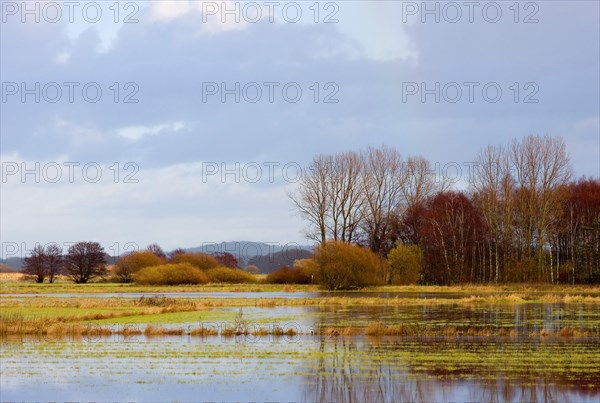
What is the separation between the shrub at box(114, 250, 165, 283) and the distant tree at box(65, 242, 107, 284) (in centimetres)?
491

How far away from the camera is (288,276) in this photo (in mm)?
88438

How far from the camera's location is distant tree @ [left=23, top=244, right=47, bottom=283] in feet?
379

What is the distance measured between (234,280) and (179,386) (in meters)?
78.0

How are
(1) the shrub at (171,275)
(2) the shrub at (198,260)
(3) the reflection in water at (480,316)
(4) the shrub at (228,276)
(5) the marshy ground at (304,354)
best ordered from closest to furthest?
(5) the marshy ground at (304,354) → (3) the reflection in water at (480,316) → (1) the shrub at (171,275) → (4) the shrub at (228,276) → (2) the shrub at (198,260)

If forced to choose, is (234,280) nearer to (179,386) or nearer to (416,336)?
(416,336)

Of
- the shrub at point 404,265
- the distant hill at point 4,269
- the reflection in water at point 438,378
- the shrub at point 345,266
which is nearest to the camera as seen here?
the reflection in water at point 438,378

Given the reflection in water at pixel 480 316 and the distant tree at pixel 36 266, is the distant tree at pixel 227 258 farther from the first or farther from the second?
the reflection in water at pixel 480 316

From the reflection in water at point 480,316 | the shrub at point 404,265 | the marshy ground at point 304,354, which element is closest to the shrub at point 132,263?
the shrub at point 404,265

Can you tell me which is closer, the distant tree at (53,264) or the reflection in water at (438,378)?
the reflection in water at (438,378)

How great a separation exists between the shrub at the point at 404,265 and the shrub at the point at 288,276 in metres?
11.4

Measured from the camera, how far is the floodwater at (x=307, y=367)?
18406 millimetres

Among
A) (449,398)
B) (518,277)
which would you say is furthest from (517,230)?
(449,398)

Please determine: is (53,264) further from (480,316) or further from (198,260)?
(480,316)

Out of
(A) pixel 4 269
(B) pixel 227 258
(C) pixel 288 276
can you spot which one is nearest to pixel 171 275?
(C) pixel 288 276
